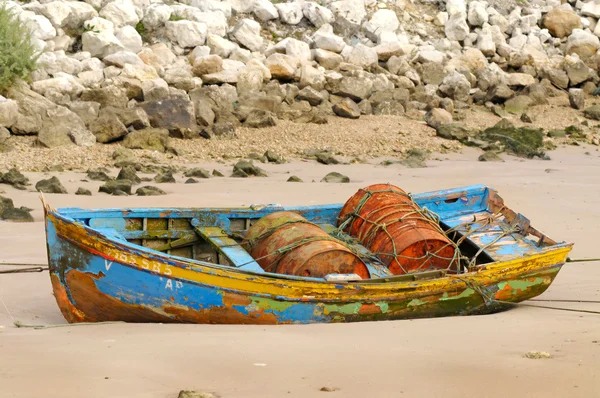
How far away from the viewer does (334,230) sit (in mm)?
8266

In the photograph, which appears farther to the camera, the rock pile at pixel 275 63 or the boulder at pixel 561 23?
the boulder at pixel 561 23

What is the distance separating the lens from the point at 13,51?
16734 millimetres

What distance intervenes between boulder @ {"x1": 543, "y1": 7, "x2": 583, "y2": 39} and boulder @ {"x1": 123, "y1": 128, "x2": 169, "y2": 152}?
14211mm

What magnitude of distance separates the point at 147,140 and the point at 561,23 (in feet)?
48.1

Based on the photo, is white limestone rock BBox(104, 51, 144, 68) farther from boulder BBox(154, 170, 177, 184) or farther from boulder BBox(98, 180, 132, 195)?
boulder BBox(98, 180, 132, 195)

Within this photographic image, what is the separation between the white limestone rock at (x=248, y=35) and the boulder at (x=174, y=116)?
4.94 m

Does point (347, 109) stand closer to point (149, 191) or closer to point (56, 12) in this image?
point (56, 12)

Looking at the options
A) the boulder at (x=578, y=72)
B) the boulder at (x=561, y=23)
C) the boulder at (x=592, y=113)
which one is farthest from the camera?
the boulder at (x=561, y=23)

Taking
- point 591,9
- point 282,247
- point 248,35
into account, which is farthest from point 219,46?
point 282,247

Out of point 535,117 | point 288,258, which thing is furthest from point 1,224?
point 535,117

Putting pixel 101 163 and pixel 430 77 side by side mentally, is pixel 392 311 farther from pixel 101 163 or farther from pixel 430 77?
pixel 430 77

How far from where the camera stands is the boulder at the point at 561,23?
84.4ft

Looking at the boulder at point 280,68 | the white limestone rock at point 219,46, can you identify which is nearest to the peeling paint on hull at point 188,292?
the boulder at point 280,68

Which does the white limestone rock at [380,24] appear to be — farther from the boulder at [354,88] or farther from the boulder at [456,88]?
the boulder at [354,88]
